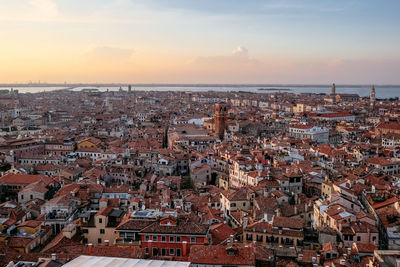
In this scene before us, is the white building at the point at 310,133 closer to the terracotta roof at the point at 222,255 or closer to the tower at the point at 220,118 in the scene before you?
the tower at the point at 220,118

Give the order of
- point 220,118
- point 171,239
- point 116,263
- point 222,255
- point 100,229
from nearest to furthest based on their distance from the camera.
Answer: point 116,263
point 222,255
point 171,239
point 100,229
point 220,118

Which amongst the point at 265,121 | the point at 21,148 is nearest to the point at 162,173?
the point at 21,148

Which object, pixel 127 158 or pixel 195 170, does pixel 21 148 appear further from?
pixel 195 170

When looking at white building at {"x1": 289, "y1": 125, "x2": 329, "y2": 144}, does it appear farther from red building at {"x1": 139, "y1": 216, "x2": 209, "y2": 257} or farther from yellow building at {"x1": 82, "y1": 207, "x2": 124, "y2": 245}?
red building at {"x1": 139, "y1": 216, "x2": 209, "y2": 257}

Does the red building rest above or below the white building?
above

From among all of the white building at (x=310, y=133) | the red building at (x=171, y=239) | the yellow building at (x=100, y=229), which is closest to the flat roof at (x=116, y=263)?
the red building at (x=171, y=239)

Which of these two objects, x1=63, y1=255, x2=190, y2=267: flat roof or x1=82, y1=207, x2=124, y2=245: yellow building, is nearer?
x1=63, y1=255, x2=190, y2=267: flat roof

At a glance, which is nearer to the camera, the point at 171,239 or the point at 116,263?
the point at 116,263

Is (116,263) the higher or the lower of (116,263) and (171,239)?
the higher

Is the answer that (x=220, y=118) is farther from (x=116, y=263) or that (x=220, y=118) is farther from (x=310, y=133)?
(x=116, y=263)

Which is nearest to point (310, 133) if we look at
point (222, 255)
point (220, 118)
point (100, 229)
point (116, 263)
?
point (220, 118)

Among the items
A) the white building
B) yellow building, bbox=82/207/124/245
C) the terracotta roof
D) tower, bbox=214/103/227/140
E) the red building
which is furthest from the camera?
tower, bbox=214/103/227/140

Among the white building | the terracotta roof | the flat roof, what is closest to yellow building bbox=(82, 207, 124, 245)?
the terracotta roof

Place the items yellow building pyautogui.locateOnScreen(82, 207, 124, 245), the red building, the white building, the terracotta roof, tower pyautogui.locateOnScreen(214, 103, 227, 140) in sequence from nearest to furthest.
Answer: the terracotta roof < the red building < yellow building pyautogui.locateOnScreen(82, 207, 124, 245) < the white building < tower pyautogui.locateOnScreen(214, 103, 227, 140)
